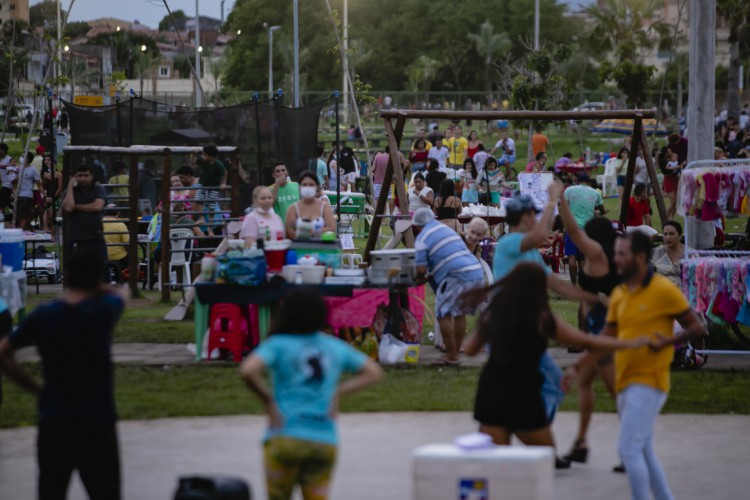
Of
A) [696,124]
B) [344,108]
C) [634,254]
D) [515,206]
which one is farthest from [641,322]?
[344,108]

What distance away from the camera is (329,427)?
18.7 ft

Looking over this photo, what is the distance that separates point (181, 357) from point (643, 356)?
684cm

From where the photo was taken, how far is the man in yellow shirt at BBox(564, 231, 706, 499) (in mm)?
7043

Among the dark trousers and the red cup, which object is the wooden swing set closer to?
the red cup

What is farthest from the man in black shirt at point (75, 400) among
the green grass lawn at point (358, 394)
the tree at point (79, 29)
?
the tree at point (79, 29)

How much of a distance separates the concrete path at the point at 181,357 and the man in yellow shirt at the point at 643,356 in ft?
17.0

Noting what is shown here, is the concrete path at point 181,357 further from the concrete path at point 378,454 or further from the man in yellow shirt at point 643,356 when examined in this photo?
the man in yellow shirt at point 643,356

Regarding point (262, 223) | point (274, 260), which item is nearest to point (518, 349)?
point (274, 260)

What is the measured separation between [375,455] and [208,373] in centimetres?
361

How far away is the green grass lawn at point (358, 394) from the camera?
416 inches

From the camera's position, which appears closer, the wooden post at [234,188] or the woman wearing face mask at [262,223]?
the woman wearing face mask at [262,223]

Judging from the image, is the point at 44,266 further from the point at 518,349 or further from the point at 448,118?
the point at 518,349

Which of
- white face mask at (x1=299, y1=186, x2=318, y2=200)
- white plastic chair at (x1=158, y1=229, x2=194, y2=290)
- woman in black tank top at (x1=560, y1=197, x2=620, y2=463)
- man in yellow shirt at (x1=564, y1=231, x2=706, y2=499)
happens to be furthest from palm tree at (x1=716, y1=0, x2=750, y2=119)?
man in yellow shirt at (x1=564, y1=231, x2=706, y2=499)

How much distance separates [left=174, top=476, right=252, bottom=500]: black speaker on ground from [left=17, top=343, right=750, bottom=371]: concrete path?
22.3 feet
